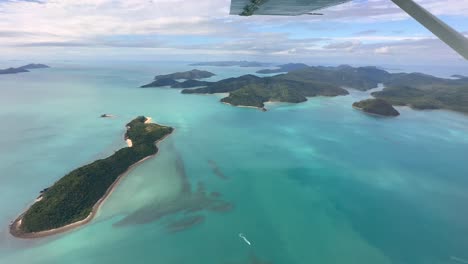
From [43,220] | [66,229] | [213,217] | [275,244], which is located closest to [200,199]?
[213,217]

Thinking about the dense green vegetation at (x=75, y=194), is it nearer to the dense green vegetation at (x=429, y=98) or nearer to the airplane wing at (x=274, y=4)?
the airplane wing at (x=274, y=4)

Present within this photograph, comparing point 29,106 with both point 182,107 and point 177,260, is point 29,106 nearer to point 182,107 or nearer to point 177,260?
point 182,107

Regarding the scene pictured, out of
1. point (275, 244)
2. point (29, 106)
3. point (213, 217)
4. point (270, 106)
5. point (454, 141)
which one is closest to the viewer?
point (275, 244)

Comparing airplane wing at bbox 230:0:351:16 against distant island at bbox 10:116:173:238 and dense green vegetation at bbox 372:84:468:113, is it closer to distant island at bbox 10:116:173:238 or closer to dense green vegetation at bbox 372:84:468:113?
distant island at bbox 10:116:173:238

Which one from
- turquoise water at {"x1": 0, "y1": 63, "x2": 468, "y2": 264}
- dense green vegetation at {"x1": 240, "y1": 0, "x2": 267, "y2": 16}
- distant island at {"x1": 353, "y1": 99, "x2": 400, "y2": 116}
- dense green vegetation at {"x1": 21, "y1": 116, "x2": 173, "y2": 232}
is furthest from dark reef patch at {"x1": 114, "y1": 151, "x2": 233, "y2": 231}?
distant island at {"x1": 353, "y1": 99, "x2": 400, "y2": 116}

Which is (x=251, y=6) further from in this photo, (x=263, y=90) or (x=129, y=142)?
(x=263, y=90)

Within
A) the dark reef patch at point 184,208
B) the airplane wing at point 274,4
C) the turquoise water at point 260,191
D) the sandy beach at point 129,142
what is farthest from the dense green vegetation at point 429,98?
the airplane wing at point 274,4
